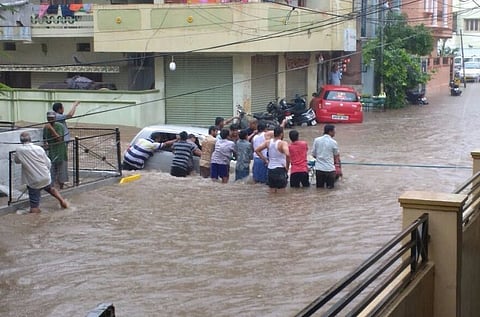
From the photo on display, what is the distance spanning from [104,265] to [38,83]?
903 inches

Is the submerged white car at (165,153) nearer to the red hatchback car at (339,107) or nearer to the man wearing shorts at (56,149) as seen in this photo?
the man wearing shorts at (56,149)

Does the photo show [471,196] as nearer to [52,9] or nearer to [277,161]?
[277,161]

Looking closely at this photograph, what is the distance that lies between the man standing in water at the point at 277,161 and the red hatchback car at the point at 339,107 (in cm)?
1455

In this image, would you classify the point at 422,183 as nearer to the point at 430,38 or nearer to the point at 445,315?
the point at 445,315

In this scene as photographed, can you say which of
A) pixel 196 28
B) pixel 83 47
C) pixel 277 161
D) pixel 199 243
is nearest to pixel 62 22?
pixel 83 47

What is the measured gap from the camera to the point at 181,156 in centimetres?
1648

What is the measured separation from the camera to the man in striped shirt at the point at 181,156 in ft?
53.8

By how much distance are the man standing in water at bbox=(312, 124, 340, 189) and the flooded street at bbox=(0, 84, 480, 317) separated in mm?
304

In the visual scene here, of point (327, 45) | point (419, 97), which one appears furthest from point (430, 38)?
point (327, 45)

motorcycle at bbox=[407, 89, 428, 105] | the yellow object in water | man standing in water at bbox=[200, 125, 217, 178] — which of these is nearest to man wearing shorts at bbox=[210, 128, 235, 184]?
man standing in water at bbox=[200, 125, 217, 178]

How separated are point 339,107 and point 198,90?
18.3 feet

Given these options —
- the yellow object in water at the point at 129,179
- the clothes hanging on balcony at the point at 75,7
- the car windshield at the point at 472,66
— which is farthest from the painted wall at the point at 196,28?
the car windshield at the point at 472,66

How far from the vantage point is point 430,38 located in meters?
40.2

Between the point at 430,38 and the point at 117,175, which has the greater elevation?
the point at 430,38
